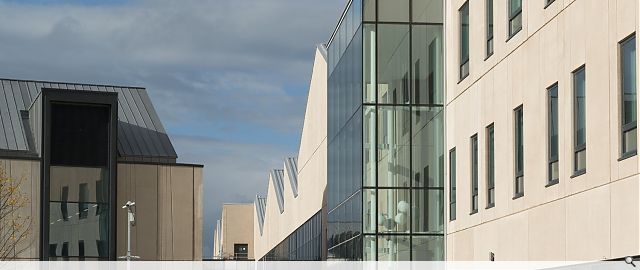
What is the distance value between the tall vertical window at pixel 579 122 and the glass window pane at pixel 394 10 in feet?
41.7

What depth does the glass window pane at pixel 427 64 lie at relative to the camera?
3819 cm

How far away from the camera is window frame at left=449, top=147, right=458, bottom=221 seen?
36.8 meters

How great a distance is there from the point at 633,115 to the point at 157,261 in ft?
119

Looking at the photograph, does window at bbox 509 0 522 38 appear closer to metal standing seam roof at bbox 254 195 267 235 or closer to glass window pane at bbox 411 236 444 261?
glass window pane at bbox 411 236 444 261

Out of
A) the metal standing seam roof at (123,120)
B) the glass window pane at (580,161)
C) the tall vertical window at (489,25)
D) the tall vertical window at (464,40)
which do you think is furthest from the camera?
the metal standing seam roof at (123,120)

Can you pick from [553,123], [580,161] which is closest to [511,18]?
[553,123]

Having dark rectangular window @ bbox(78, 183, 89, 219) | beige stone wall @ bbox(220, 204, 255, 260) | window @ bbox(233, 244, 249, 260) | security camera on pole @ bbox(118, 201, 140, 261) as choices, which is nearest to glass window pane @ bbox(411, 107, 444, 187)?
security camera on pole @ bbox(118, 201, 140, 261)

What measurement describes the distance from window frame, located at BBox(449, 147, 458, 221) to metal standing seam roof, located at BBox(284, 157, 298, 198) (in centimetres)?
3709

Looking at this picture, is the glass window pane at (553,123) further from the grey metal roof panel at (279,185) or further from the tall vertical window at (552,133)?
the grey metal roof panel at (279,185)

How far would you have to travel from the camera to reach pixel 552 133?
2817 cm

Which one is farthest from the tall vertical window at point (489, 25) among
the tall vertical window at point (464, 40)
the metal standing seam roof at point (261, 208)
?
the metal standing seam roof at point (261, 208)

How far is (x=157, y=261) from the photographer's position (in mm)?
57281

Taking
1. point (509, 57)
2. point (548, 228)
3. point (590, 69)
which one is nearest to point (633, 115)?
point (590, 69)

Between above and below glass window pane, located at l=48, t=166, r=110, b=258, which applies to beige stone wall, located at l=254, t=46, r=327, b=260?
above
